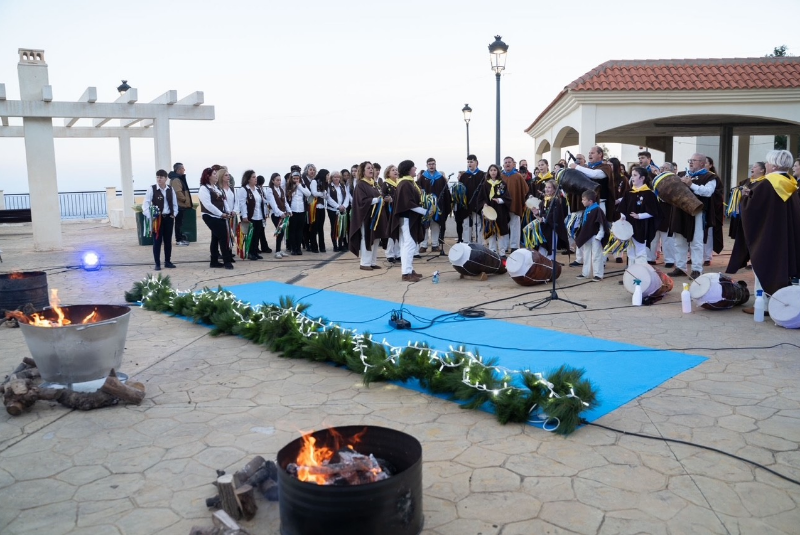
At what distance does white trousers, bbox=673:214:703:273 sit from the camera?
32.8ft

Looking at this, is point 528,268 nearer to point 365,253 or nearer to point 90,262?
point 365,253

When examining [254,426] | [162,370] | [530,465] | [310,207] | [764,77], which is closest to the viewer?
[530,465]

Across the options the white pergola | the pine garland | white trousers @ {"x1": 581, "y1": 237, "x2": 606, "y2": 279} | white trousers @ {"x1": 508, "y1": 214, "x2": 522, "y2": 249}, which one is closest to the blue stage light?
the white pergola

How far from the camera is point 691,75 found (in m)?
16.8

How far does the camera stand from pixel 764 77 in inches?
647

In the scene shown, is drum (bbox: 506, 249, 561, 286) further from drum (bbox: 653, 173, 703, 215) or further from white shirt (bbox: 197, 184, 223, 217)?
white shirt (bbox: 197, 184, 223, 217)

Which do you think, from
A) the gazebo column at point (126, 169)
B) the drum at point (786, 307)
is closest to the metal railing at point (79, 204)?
the gazebo column at point (126, 169)

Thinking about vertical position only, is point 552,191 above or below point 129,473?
above

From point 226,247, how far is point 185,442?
8.84 meters

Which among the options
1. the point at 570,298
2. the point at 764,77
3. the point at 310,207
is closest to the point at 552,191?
the point at 570,298

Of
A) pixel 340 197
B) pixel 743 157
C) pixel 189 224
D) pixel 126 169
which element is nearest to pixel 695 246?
pixel 340 197

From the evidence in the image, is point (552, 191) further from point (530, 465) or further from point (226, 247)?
point (530, 465)

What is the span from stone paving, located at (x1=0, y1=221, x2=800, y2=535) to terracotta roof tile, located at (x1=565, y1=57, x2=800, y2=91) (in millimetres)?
10335

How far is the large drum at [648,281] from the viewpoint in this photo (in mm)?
8305
